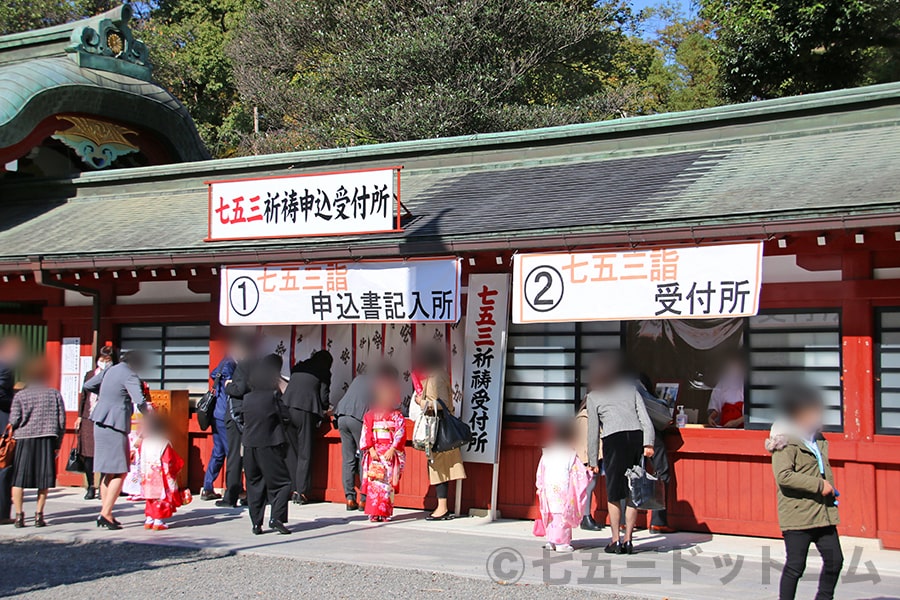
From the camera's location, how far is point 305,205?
1130 centimetres

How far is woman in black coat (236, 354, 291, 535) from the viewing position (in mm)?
9383

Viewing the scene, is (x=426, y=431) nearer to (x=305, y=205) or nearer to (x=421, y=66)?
(x=305, y=205)

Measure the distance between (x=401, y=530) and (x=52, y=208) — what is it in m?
8.52

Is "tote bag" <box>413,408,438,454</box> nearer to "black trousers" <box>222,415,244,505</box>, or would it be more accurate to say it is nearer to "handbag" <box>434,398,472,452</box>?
"handbag" <box>434,398,472,452</box>

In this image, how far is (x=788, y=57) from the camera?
2283cm

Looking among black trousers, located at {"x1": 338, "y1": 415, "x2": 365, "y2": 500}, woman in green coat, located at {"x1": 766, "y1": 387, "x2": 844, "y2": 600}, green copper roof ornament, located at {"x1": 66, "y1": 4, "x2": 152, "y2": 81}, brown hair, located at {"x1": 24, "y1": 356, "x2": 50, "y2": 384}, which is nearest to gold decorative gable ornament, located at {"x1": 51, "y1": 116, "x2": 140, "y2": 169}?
green copper roof ornament, located at {"x1": 66, "y1": 4, "x2": 152, "y2": 81}

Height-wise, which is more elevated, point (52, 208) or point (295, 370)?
point (52, 208)

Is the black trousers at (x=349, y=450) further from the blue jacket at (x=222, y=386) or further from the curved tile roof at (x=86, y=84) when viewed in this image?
the curved tile roof at (x=86, y=84)

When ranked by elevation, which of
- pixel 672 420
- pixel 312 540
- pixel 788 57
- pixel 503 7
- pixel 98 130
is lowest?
pixel 312 540

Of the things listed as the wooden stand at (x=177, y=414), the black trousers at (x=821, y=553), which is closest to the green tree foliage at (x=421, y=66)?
the wooden stand at (x=177, y=414)

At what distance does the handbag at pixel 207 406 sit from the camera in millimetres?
11977

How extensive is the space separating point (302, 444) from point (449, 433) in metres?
2.34

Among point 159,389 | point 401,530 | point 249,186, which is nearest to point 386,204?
point 249,186

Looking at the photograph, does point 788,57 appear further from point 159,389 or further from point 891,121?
point 159,389
